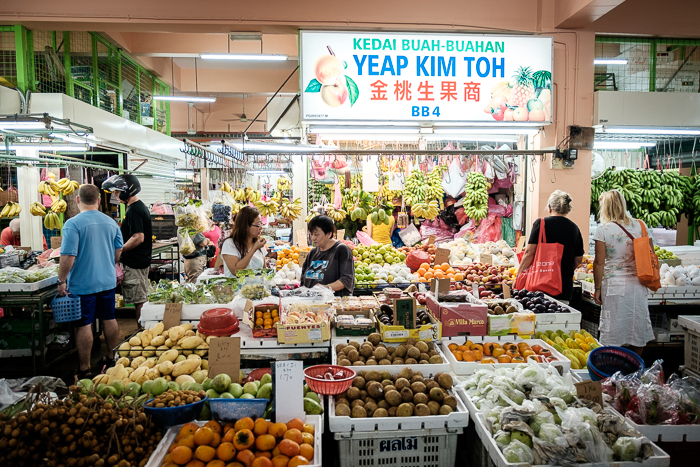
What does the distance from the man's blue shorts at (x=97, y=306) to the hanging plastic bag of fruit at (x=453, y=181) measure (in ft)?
17.4

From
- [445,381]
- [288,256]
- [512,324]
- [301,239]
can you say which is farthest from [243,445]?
[301,239]

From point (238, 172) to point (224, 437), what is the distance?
506 cm

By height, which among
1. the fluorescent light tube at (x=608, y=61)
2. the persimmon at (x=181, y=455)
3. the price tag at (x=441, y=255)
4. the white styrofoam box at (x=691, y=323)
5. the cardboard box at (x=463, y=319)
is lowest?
the persimmon at (x=181, y=455)

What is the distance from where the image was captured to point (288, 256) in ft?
22.5

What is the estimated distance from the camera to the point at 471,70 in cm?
576

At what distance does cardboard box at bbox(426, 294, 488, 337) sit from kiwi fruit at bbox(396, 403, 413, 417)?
1051mm

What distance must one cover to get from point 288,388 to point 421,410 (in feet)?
2.44

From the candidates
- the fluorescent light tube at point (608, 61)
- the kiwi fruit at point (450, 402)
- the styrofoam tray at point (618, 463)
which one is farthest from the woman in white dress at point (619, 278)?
the fluorescent light tube at point (608, 61)

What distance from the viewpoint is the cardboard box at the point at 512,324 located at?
11.2 feet

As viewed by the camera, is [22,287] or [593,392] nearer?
[593,392]

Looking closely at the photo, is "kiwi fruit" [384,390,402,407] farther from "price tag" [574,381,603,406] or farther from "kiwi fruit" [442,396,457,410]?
"price tag" [574,381,603,406]

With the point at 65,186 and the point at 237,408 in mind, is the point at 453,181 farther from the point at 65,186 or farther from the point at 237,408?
the point at 65,186

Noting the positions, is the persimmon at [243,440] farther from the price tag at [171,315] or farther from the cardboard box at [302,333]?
the price tag at [171,315]

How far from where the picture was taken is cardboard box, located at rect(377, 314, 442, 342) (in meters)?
3.20
